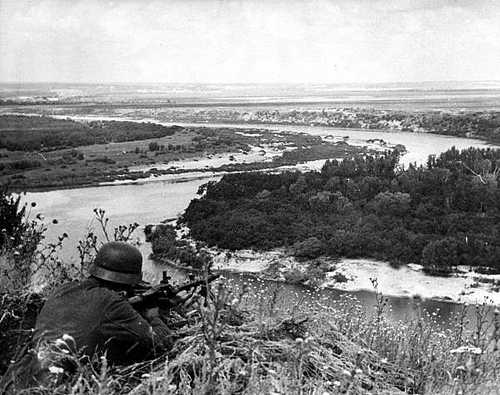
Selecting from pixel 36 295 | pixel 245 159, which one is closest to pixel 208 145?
pixel 245 159

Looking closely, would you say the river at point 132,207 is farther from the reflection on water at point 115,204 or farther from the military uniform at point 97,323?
the military uniform at point 97,323

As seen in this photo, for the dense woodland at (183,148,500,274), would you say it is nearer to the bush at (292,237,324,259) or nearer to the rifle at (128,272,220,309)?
the bush at (292,237,324,259)

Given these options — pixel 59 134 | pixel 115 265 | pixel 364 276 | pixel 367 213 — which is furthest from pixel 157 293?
Result: pixel 59 134

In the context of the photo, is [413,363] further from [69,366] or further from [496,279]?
[496,279]

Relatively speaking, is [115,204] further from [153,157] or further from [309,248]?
[153,157]

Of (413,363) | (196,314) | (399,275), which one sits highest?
(196,314)

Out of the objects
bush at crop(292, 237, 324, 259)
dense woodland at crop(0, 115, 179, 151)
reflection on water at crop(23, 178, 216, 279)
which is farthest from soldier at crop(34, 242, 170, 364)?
dense woodland at crop(0, 115, 179, 151)
